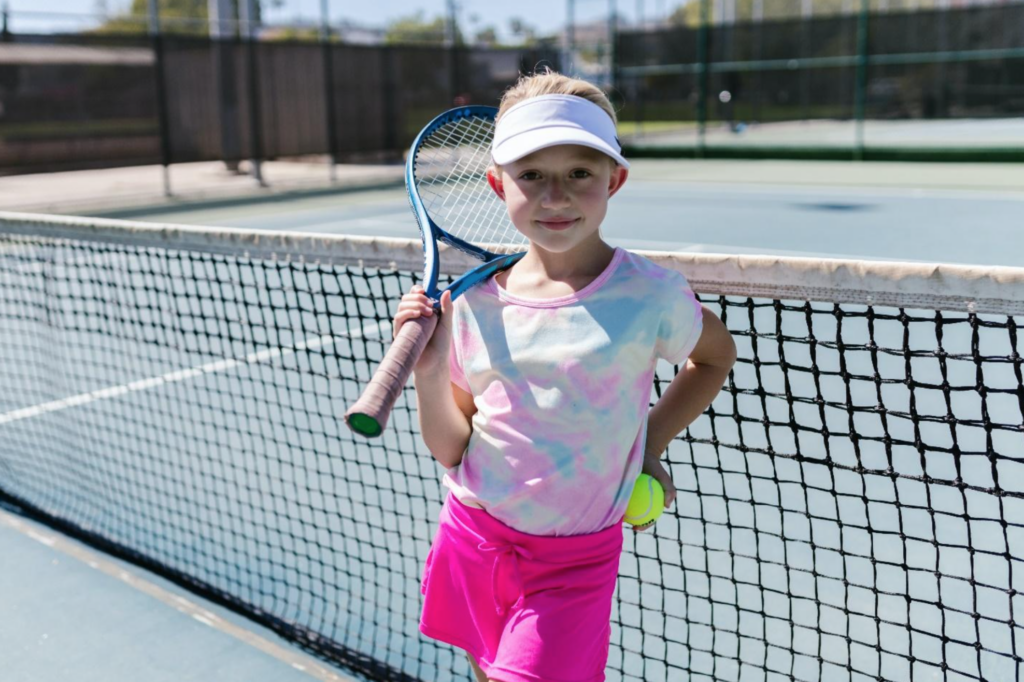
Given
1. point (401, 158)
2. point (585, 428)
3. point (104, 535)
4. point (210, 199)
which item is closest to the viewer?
point (585, 428)

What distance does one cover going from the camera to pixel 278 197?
1397cm

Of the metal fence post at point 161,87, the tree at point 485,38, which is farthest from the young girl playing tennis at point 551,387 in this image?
the tree at point 485,38

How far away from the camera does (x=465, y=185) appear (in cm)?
246

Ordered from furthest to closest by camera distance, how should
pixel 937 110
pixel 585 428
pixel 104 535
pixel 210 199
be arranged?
pixel 937 110, pixel 210 199, pixel 104 535, pixel 585 428

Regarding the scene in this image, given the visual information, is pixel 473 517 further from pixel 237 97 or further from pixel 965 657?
pixel 237 97

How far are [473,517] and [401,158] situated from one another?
15.4m

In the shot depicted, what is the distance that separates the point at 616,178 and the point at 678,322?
0.82 ft

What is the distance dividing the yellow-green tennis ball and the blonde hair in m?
0.57

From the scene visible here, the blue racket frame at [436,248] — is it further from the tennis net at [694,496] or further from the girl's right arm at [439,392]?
the tennis net at [694,496]

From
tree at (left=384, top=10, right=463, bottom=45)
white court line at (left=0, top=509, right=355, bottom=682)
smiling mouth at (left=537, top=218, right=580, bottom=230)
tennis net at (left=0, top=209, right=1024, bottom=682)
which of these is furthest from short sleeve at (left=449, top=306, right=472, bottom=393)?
tree at (left=384, top=10, right=463, bottom=45)

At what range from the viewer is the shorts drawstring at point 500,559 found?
153cm

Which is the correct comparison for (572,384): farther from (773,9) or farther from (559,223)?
(773,9)

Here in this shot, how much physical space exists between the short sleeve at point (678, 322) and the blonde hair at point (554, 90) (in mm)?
279

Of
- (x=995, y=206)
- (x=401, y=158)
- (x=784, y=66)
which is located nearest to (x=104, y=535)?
(x=995, y=206)
